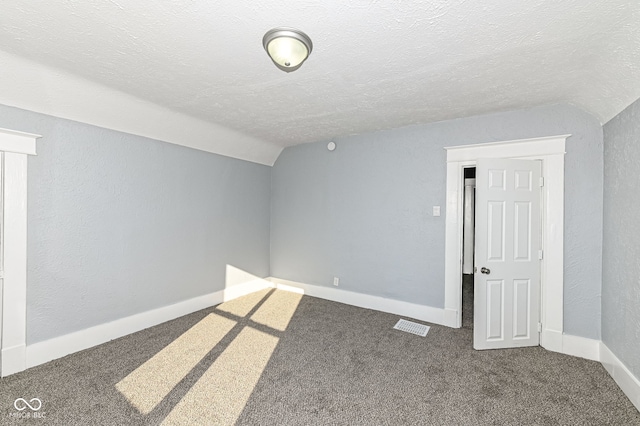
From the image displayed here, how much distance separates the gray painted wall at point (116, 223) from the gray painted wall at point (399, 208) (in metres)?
1.03

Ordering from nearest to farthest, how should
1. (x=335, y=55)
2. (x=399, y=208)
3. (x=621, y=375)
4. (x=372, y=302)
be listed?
1. (x=335, y=55)
2. (x=621, y=375)
3. (x=399, y=208)
4. (x=372, y=302)

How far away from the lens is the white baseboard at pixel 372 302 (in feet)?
11.5

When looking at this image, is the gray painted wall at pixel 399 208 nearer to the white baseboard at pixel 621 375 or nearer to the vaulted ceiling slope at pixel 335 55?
the white baseboard at pixel 621 375

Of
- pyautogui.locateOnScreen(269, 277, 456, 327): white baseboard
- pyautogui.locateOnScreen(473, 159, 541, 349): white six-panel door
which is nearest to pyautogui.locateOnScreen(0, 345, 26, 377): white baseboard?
pyautogui.locateOnScreen(269, 277, 456, 327): white baseboard

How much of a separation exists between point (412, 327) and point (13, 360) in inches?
151

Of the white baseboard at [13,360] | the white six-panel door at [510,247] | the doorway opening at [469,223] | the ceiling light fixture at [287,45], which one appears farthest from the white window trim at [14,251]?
the doorway opening at [469,223]

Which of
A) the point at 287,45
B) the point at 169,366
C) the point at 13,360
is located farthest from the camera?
the point at 169,366

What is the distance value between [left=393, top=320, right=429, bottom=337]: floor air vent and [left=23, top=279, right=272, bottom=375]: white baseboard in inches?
98.1

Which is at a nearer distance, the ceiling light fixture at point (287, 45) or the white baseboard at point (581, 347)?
the ceiling light fixture at point (287, 45)

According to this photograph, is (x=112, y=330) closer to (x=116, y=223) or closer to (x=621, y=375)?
(x=116, y=223)

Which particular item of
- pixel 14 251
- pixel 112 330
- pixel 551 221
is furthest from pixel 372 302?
A: pixel 14 251

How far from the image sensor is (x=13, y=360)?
2.33m

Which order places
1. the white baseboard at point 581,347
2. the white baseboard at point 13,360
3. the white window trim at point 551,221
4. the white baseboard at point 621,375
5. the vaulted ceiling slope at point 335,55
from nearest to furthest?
the vaulted ceiling slope at point 335,55, the white baseboard at point 621,375, the white baseboard at point 13,360, the white baseboard at point 581,347, the white window trim at point 551,221

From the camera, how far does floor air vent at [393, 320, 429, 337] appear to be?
3.23 meters
